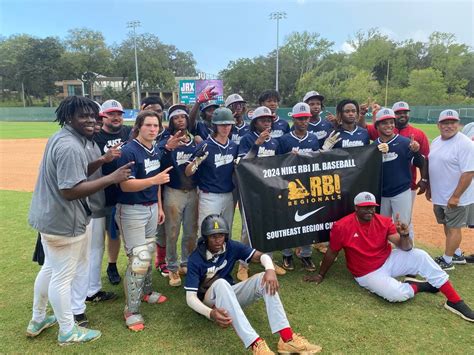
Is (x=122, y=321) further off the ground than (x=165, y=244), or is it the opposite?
(x=165, y=244)

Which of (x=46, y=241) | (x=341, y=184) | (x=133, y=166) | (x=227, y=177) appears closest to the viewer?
(x=46, y=241)

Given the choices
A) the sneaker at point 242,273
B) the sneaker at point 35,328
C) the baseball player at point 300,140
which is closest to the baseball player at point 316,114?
the baseball player at point 300,140

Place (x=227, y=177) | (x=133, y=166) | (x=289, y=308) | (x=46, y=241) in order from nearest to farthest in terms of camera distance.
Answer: (x=46, y=241)
(x=133, y=166)
(x=289, y=308)
(x=227, y=177)

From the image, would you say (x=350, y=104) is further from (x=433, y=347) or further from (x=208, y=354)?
(x=208, y=354)

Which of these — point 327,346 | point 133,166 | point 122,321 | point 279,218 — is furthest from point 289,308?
point 133,166

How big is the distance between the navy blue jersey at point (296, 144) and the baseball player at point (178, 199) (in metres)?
1.38

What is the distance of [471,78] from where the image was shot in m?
65.6

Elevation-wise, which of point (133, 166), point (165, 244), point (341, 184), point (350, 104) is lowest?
point (165, 244)

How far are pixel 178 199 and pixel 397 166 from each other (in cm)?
337

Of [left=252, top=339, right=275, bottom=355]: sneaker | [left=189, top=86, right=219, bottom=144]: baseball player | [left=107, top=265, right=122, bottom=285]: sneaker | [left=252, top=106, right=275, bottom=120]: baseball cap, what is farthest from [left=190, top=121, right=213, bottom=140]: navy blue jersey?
[left=252, top=339, right=275, bottom=355]: sneaker

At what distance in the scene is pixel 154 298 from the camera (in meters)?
4.89

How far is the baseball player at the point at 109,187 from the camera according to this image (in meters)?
4.73

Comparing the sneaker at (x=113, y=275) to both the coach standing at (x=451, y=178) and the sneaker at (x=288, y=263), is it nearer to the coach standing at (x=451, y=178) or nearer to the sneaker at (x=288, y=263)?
the sneaker at (x=288, y=263)

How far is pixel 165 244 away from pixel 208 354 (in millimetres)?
2465
